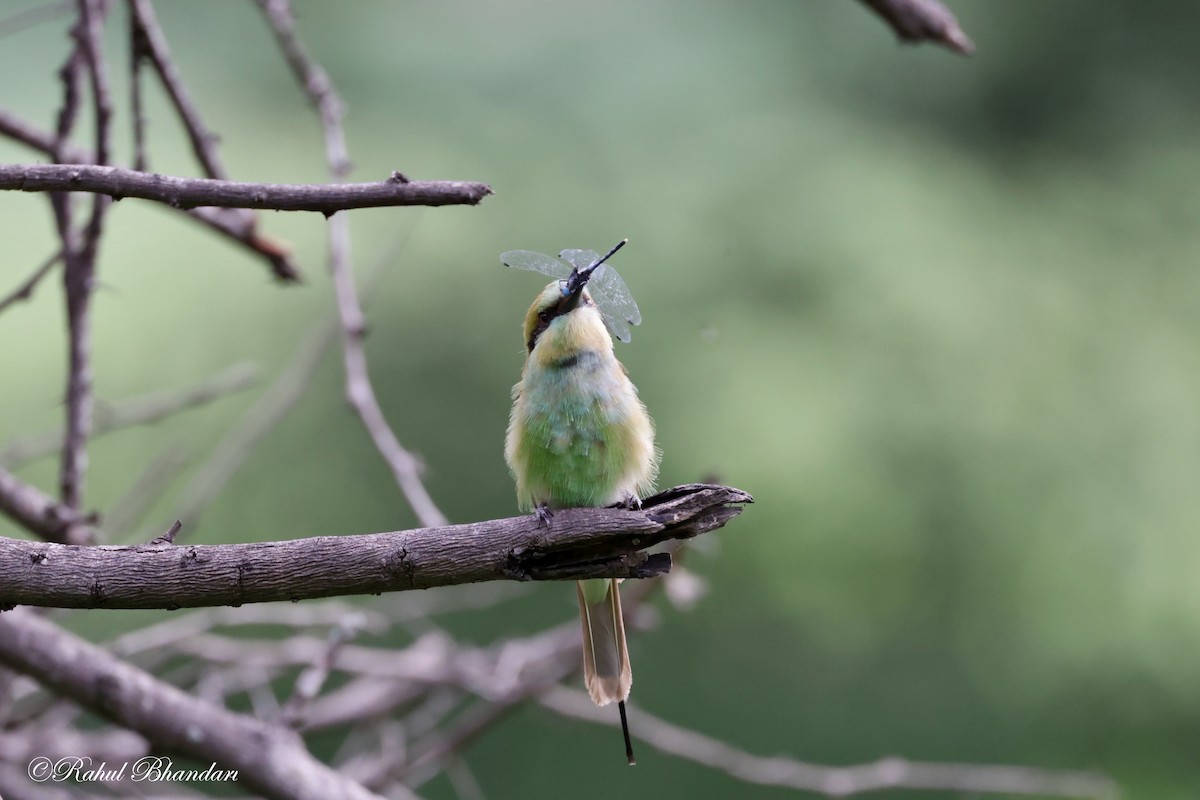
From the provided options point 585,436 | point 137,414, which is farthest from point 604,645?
point 137,414

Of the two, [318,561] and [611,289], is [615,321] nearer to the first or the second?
[611,289]

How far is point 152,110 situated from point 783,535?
2942 millimetres

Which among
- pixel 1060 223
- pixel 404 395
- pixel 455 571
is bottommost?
pixel 455 571

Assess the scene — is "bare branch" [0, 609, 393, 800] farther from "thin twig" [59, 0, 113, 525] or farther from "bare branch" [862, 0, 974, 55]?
"bare branch" [862, 0, 974, 55]

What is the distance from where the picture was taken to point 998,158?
5.20 m

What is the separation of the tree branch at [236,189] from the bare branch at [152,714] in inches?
41.4

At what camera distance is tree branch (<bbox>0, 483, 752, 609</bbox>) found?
4.06ft

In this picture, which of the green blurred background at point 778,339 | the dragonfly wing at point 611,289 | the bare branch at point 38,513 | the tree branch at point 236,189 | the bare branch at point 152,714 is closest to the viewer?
the tree branch at point 236,189

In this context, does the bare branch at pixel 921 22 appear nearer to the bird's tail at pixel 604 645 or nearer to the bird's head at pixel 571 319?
the bird's head at pixel 571 319

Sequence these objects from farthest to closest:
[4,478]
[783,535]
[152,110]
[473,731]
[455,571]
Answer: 1. [152,110]
2. [783,535]
3. [473,731]
4. [4,478]
5. [455,571]

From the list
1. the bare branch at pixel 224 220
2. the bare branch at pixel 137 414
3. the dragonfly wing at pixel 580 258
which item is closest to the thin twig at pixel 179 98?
the bare branch at pixel 224 220

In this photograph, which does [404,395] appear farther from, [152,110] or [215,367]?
[152,110]

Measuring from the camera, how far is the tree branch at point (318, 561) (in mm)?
1237

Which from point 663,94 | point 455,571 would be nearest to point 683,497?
point 455,571
